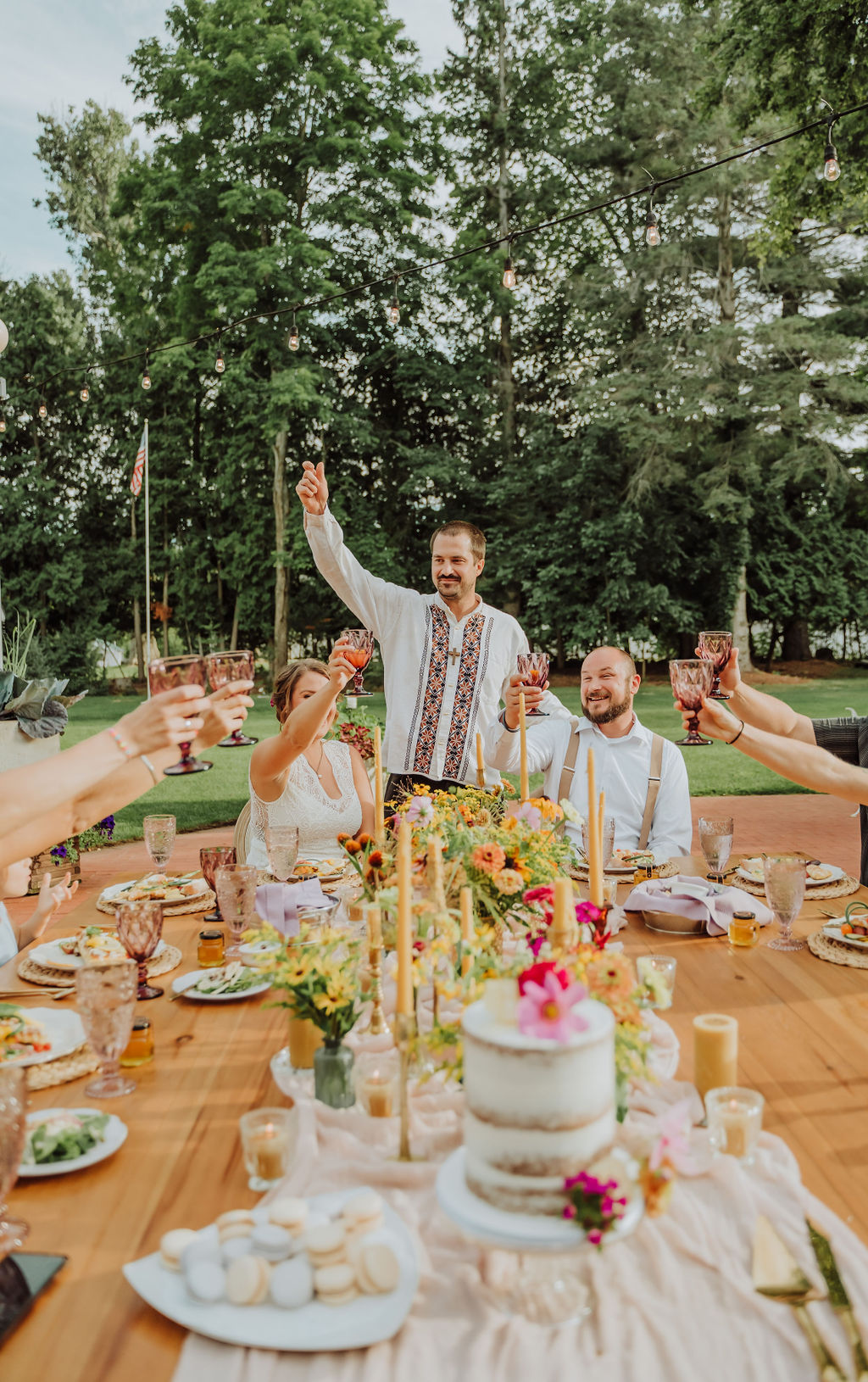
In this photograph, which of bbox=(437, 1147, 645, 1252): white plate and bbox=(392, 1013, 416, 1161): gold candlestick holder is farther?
bbox=(392, 1013, 416, 1161): gold candlestick holder

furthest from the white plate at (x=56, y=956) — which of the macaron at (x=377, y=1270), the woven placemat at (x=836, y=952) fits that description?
the woven placemat at (x=836, y=952)

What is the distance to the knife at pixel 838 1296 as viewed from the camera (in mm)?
1084

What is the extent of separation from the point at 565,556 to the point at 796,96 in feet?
38.5

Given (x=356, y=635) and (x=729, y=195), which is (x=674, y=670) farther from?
(x=729, y=195)

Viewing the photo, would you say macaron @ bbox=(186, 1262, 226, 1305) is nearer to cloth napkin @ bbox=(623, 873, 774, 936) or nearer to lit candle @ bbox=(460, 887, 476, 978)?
lit candle @ bbox=(460, 887, 476, 978)

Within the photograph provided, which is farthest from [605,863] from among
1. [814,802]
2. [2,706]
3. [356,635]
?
[814,802]

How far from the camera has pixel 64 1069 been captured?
1817 mm

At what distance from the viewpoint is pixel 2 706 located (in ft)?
20.3

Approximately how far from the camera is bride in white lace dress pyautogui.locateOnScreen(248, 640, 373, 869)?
340 cm

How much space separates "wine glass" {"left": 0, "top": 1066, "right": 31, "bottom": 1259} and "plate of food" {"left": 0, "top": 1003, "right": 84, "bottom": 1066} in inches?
22.3

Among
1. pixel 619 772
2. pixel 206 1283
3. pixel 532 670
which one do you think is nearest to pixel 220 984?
pixel 206 1283

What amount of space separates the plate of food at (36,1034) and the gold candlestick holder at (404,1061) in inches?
30.4

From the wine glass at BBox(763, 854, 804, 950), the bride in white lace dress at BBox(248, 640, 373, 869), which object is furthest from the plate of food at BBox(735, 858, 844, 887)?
the bride in white lace dress at BBox(248, 640, 373, 869)

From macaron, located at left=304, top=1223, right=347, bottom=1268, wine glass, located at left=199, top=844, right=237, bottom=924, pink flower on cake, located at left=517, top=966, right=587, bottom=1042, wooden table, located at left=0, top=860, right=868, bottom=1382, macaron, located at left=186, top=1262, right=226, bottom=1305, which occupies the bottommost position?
wooden table, located at left=0, top=860, right=868, bottom=1382
